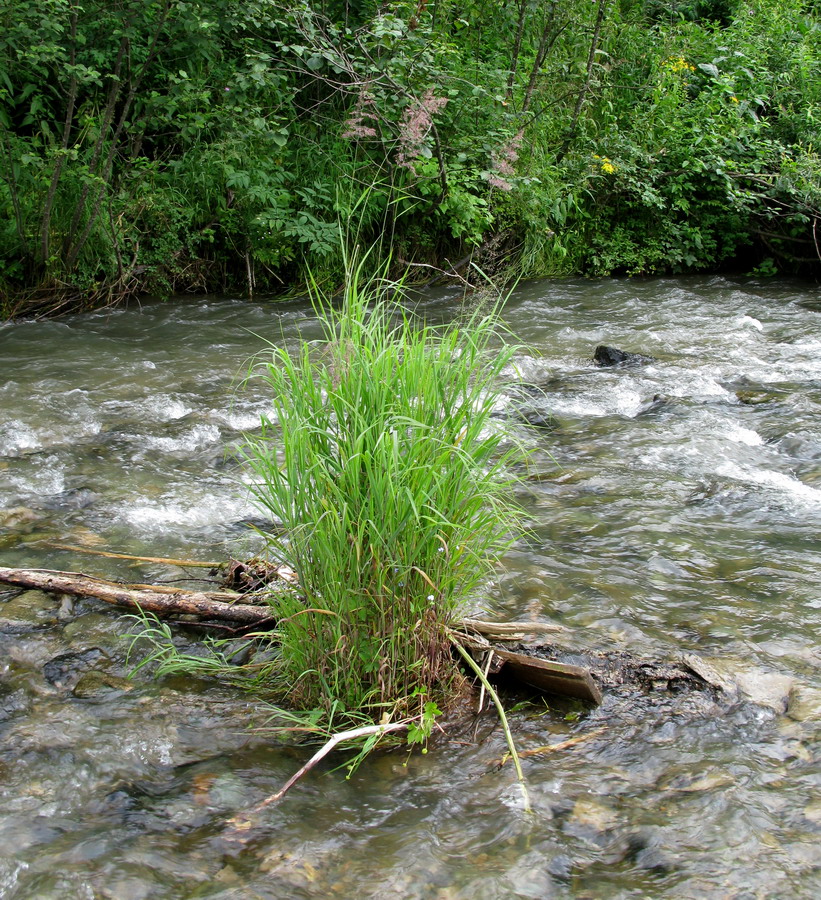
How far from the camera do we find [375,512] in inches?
103

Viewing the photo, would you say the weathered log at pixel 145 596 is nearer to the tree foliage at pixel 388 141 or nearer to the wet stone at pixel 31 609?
the wet stone at pixel 31 609

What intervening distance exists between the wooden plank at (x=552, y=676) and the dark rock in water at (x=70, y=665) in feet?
4.68

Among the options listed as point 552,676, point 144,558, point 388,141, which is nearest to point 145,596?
point 144,558

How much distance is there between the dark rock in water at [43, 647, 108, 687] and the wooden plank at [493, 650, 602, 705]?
143cm

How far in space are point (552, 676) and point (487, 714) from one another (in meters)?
0.25

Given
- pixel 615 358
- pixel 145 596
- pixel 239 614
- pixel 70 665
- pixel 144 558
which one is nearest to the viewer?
pixel 70 665

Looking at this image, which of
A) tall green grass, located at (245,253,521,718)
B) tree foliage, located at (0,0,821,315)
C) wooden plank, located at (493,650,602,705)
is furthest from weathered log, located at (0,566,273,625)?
tree foliage, located at (0,0,821,315)

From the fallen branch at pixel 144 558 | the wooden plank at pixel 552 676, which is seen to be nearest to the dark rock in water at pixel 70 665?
the fallen branch at pixel 144 558

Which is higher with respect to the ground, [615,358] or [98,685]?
[615,358]

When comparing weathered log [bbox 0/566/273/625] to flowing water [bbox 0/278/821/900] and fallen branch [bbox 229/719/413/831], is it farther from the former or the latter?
fallen branch [bbox 229/719/413/831]

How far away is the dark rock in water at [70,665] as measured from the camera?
2992 millimetres

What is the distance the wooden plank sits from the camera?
288 cm

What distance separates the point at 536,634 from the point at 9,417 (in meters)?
3.92

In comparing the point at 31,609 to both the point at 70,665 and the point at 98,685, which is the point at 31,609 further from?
the point at 98,685
